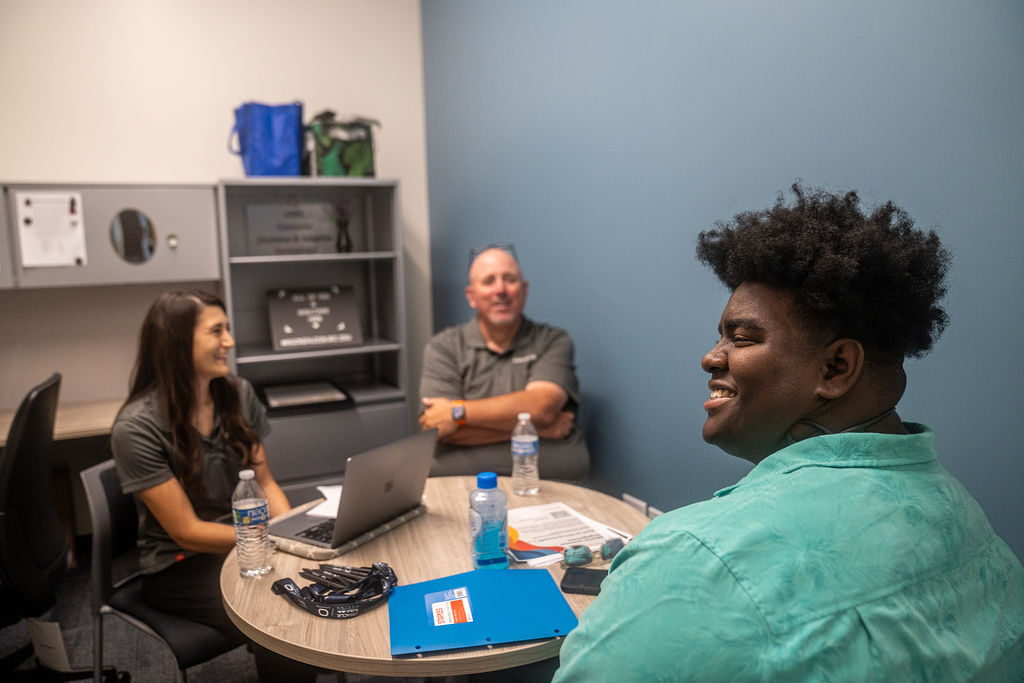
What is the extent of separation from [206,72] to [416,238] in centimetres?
139

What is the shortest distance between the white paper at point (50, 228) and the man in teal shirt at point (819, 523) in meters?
3.06

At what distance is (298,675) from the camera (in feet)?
5.37

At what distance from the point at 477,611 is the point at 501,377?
4.75 ft

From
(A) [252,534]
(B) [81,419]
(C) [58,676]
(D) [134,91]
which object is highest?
(D) [134,91]

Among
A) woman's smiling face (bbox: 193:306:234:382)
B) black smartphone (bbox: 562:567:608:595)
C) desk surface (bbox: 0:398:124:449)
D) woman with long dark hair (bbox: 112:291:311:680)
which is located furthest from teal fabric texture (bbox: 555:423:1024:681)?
desk surface (bbox: 0:398:124:449)

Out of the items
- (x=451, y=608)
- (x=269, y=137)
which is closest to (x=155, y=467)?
(x=451, y=608)

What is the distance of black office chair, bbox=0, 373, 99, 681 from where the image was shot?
6.32 ft

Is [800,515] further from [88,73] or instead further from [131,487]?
[88,73]

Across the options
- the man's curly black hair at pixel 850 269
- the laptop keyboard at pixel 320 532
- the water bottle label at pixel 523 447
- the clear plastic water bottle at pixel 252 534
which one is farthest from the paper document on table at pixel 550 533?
the man's curly black hair at pixel 850 269

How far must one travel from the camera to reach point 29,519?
79.9 inches

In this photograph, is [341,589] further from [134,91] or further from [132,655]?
[134,91]

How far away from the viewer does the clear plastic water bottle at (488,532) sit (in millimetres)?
1526

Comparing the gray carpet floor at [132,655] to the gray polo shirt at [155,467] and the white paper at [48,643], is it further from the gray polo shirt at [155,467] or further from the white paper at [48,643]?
the gray polo shirt at [155,467]

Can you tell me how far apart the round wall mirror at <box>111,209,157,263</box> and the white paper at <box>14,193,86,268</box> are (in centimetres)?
13
